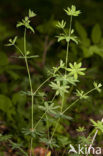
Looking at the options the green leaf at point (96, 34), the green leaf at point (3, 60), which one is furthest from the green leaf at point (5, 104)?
the green leaf at point (96, 34)

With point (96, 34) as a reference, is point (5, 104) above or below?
below

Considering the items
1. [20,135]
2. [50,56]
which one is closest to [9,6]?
[50,56]

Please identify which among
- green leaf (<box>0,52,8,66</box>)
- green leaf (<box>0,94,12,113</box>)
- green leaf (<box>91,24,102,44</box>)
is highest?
green leaf (<box>91,24,102,44</box>)

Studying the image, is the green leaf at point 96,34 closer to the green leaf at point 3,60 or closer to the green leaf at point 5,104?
the green leaf at point 3,60

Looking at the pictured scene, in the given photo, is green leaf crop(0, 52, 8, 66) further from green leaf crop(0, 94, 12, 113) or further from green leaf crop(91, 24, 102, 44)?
green leaf crop(91, 24, 102, 44)

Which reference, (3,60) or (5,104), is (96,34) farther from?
(5,104)

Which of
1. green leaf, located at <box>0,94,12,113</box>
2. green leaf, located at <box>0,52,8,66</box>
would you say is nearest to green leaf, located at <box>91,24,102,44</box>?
green leaf, located at <box>0,52,8,66</box>

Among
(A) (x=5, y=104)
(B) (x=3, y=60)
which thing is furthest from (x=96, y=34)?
(A) (x=5, y=104)

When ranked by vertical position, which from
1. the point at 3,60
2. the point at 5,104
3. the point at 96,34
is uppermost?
the point at 96,34

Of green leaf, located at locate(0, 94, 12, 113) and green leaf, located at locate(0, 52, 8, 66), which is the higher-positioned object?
green leaf, located at locate(0, 52, 8, 66)

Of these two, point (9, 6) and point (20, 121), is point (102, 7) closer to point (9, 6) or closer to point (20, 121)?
point (9, 6)

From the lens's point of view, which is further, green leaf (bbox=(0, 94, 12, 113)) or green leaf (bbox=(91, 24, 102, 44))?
green leaf (bbox=(91, 24, 102, 44))
